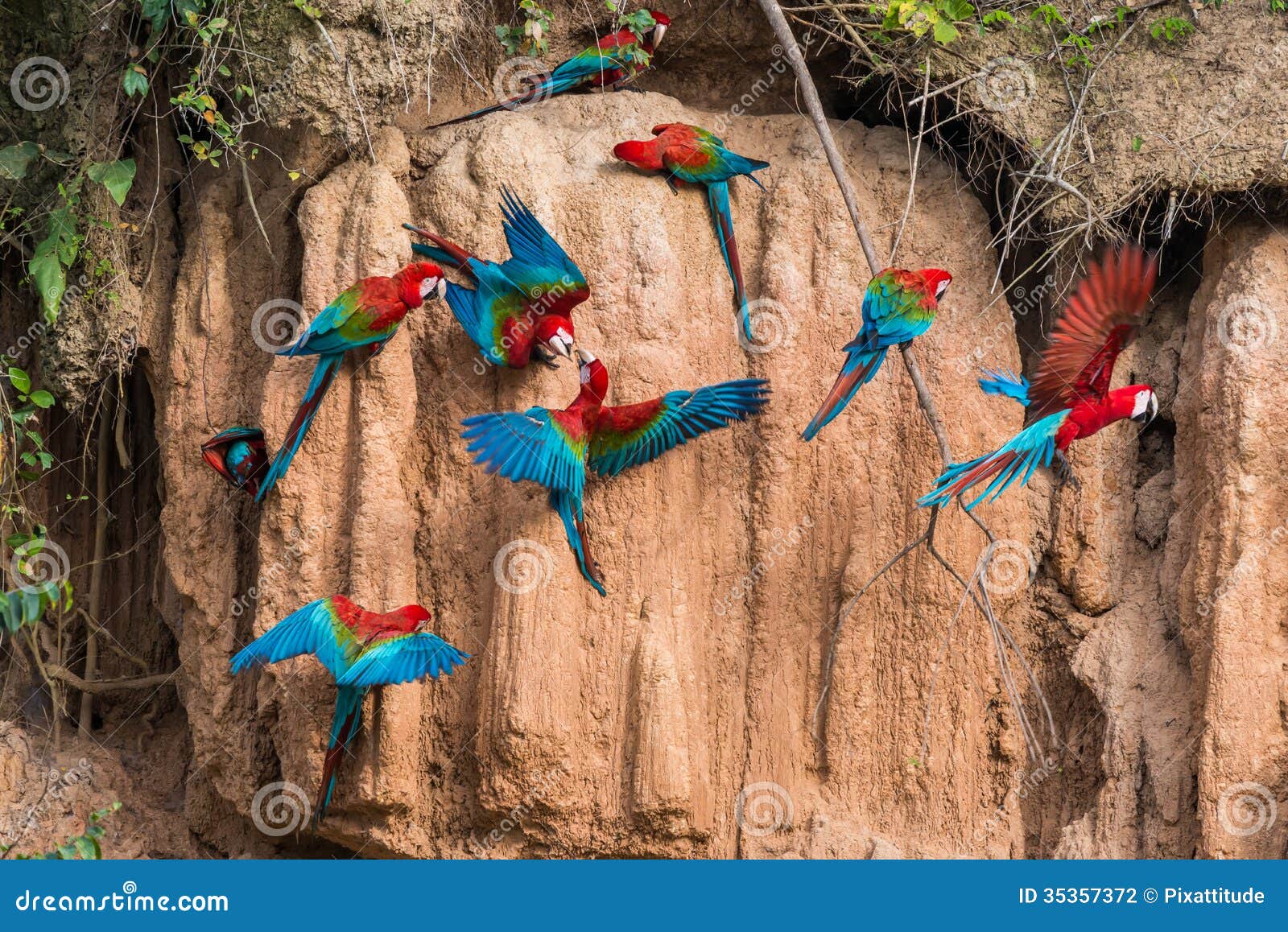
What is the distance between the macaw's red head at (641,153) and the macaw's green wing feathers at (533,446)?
942mm

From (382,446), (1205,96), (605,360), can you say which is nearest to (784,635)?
(605,360)

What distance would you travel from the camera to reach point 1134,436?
16.3 ft

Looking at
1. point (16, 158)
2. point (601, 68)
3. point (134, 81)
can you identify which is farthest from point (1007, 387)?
point (16, 158)

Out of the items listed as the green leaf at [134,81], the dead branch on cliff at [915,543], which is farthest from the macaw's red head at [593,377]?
the green leaf at [134,81]

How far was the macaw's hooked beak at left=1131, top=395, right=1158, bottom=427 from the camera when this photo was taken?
4441 mm

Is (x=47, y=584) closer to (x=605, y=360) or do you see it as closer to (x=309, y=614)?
(x=309, y=614)

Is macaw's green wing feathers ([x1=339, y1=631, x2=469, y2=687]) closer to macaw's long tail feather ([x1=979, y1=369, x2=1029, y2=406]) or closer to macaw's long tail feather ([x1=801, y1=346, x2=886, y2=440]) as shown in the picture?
macaw's long tail feather ([x1=801, y1=346, x2=886, y2=440])

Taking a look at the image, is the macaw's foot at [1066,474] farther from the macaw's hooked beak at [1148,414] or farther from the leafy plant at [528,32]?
the leafy plant at [528,32]

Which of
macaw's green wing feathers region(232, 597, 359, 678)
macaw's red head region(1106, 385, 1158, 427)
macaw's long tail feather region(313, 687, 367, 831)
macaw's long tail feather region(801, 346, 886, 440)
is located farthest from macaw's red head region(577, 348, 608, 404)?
macaw's red head region(1106, 385, 1158, 427)

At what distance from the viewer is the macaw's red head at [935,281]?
14.2 feet

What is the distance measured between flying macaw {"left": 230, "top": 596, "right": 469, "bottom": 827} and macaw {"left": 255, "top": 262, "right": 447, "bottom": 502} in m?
0.51

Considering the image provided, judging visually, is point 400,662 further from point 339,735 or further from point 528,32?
point 528,32

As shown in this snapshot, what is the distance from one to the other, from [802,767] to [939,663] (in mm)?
530

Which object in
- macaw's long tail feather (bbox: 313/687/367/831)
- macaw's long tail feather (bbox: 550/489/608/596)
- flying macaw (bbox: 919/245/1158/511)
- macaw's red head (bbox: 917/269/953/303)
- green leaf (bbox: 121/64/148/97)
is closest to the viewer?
flying macaw (bbox: 919/245/1158/511)
